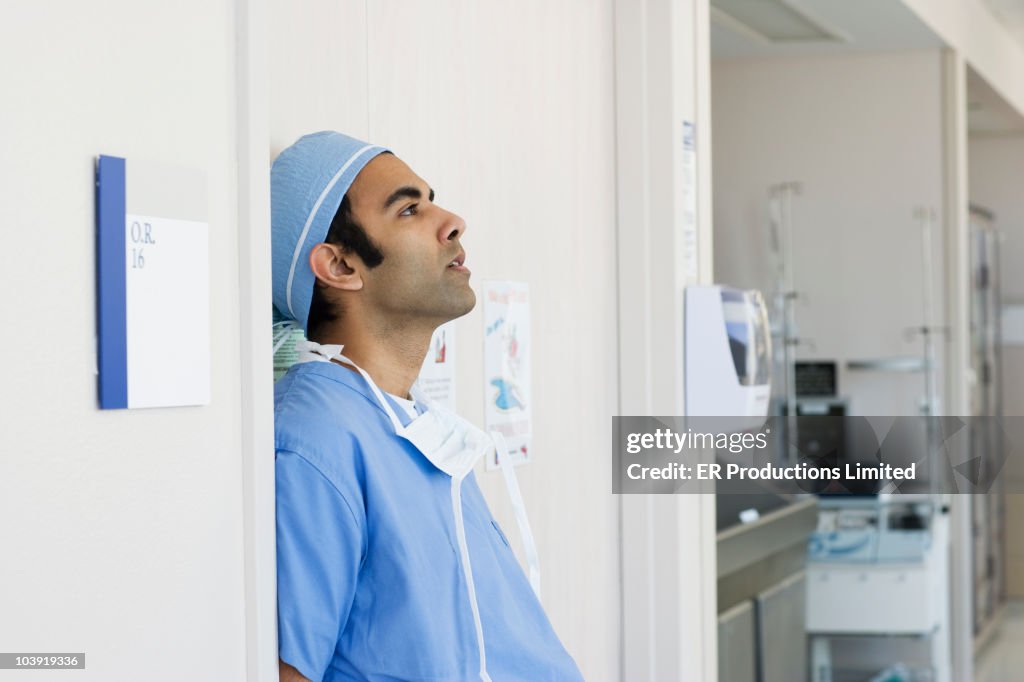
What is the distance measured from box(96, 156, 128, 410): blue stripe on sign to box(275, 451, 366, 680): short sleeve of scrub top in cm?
30

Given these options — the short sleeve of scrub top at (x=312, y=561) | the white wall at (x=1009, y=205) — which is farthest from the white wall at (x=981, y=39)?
the short sleeve of scrub top at (x=312, y=561)

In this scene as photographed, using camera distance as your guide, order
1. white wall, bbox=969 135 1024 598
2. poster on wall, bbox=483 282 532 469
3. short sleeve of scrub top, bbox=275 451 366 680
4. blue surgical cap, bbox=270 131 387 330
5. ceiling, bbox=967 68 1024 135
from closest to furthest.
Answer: short sleeve of scrub top, bbox=275 451 366 680 → blue surgical cap, bbox=270 131 387 330 → poster on wall, bbox=483 282 532 469 → ceiling, bbox=967 68 1024 135 → white wall, bbox=969 135 1024 598

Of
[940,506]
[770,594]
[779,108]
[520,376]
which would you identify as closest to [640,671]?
[520,376]

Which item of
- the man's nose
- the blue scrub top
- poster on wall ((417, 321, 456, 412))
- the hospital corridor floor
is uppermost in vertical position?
the man's nose

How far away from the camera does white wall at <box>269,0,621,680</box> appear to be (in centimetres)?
175

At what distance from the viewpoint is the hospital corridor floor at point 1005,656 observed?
545cm

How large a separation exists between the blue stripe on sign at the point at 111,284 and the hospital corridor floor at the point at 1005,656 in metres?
5.02

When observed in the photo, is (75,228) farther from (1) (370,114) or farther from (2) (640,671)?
(2) (640,671)

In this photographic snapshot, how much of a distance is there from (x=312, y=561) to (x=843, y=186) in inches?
158

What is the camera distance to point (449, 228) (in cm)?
156

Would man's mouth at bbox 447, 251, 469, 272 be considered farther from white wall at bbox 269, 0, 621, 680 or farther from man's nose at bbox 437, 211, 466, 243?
white wall at bbox 269, 0, 621, 680

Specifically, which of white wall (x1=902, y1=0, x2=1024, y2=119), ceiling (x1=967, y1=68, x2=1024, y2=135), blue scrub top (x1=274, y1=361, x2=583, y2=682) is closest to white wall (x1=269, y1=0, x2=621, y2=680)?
blue scrub top (x1=274, y1=361, x2=583, y2=682)

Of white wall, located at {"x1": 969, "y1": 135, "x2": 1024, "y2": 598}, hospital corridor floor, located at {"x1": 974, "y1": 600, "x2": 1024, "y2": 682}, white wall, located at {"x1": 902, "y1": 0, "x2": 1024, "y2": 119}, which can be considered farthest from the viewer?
white wall, located at {"x1": 969, "y1": 135, "x2": 1024, "y2": 598}

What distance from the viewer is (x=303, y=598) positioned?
52.0 inches
